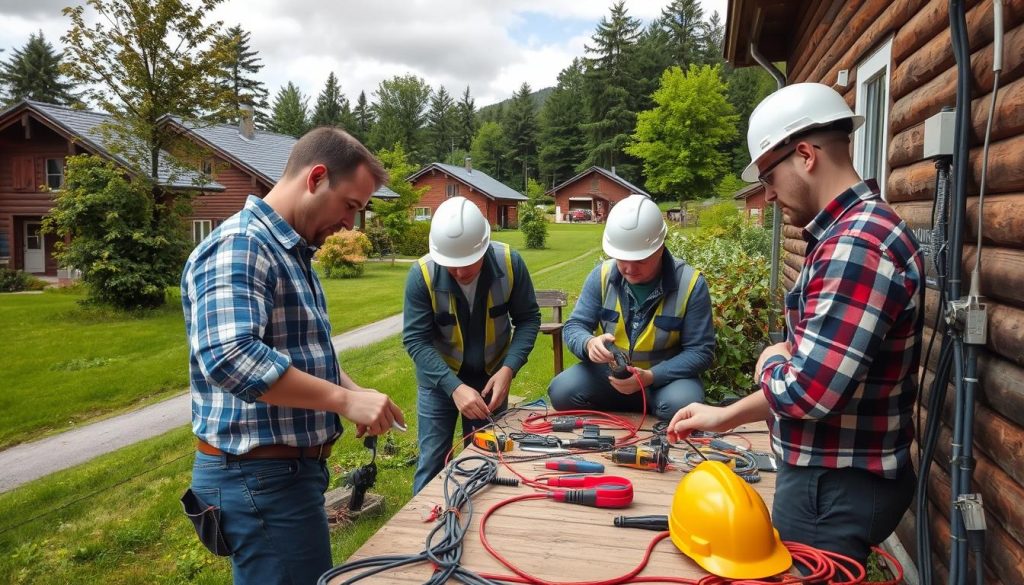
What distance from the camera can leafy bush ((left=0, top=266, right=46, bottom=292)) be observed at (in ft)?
70.9

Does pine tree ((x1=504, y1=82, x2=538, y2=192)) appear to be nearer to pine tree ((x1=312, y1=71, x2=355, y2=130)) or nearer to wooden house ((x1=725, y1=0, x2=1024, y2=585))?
pine tree ((x1=312, y1=71, x2=355, y2=130))

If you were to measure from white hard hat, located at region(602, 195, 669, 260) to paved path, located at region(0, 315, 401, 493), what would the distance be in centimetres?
576

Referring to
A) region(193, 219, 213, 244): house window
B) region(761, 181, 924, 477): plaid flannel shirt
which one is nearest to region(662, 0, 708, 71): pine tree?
region(193, 219, 213, 244): house window

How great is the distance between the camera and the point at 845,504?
2092mm

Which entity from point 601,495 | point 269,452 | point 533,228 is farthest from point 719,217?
point 269,452

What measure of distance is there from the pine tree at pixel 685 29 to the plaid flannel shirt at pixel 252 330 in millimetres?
73342

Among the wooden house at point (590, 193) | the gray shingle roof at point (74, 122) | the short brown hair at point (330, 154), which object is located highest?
the wooden house at point (590, 193)

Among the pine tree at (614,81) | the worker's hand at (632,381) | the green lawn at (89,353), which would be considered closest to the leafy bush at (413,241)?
the green lawn at (89,353)

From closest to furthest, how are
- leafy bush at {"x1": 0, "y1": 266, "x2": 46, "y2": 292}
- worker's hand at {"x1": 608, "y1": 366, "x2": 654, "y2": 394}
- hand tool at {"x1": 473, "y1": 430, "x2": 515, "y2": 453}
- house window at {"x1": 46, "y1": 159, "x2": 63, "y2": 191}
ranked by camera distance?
hand tool at {"x1": 473, "y1": 430, "x2": 515, "y2": 453} → worker's hand at {"x1": 608, "y1": 366, "x2": 654, "y2": 394} → leafy bush at {"x1": 0, "y1": 266, "x2": 46, "y2": 292} → house window at {"x1": 46, "y1": 159, "x2": 63, "y2": 191}

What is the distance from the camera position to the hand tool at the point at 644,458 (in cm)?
323

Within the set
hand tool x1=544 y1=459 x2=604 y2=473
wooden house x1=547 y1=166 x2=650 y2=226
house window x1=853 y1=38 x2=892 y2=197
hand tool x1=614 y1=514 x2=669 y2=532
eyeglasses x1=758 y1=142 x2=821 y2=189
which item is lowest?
hand tool x1=614 y1=514 x2=669 y2=532

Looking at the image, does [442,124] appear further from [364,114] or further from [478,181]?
[478,181]

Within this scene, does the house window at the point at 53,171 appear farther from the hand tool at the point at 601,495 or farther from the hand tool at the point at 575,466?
the hand tool at the point at 601,495

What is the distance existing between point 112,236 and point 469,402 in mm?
14668
